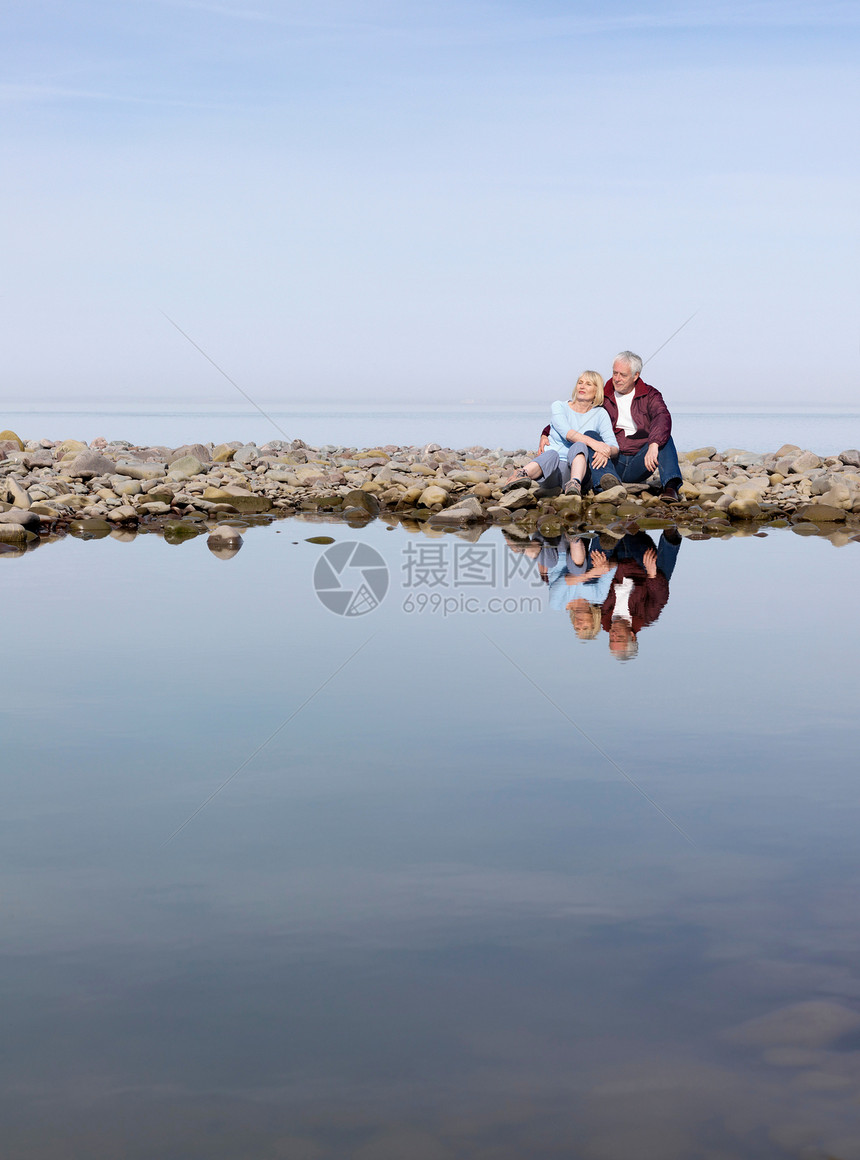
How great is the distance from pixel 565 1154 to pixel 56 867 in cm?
192

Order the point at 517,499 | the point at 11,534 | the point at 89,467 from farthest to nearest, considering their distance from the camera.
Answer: the point at 89,467 < the point at 517,499 < the point at 11,534

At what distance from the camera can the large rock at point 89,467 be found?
1700 centimetres

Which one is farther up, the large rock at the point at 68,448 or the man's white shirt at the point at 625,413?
the large rock at the point at 68,448

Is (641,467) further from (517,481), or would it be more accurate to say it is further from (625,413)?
(517,481)

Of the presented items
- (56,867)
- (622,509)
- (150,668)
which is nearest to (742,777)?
(56,867)

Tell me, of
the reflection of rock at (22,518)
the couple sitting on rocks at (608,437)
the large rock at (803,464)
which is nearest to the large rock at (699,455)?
the large rock at (803,464)

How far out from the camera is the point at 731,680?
618cm

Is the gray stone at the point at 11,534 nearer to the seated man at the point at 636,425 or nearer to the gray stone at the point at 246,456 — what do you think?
the seated man at the point at 636,425

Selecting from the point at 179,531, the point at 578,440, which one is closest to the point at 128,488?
the point at 179,531

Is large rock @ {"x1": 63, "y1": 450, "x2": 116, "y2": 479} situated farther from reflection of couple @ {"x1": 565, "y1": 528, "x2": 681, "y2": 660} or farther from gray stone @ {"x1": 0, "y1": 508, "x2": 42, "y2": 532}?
reflection of couple @ {"x1": 565, "y1": 528, "x2": 681, "y2": 660}

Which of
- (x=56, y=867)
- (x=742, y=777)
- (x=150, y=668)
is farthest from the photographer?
(x=150, y=668)

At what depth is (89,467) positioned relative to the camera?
17062 millimetres

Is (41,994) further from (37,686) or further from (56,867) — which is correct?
(37,686)
